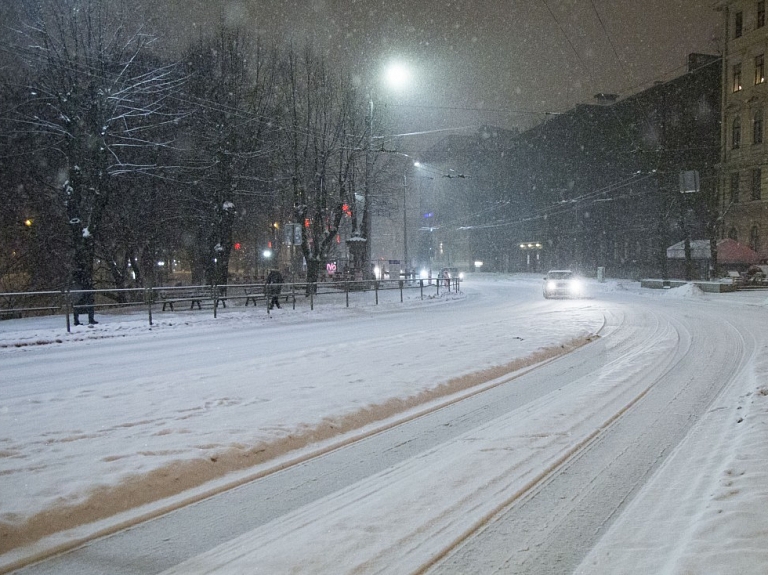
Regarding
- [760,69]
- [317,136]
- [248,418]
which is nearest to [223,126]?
[317,136]

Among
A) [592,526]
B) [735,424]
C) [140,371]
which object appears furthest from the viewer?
[140,371]

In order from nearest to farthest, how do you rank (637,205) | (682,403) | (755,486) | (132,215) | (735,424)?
1. (755,486)
2. (735,424)
3. (682,403)
4. (132,215)
5. (637,205)

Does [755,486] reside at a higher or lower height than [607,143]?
lower

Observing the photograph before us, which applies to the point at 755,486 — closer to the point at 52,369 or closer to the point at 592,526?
the point at 592,526

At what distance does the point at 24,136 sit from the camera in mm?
24328

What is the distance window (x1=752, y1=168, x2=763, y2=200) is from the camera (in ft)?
143

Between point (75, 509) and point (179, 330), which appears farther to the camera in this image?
point (179, 330)

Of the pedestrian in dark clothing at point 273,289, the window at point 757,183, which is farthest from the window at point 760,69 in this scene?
the pedestrian in dark clothing at point 273,289

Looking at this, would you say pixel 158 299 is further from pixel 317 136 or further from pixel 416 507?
pixel 416 507

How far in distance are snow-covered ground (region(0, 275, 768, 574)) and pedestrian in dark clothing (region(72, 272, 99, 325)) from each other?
1.84 meters

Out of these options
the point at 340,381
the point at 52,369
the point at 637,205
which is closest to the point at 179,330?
the point at 52,369

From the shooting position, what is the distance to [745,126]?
45.2m

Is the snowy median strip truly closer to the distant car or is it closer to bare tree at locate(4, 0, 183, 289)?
bare tree at locate(4, 0, 183, 289)

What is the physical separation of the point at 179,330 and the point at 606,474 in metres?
14.5
